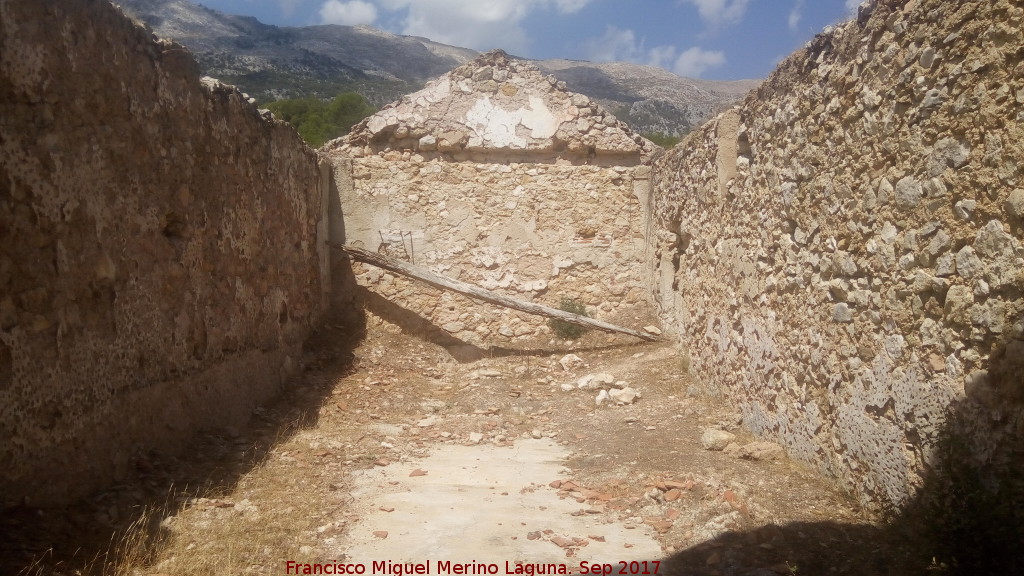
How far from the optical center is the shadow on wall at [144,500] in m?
3.00

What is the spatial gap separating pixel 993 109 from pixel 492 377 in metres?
5.47

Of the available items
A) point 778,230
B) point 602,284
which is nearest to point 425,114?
point 602,284

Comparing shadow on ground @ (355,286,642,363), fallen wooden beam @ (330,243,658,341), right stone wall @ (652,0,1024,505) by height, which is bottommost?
shadow on ground @ (355,286,642,363)

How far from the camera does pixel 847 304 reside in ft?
12.5

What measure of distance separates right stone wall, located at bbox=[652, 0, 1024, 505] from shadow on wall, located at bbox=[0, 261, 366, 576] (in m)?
3.44

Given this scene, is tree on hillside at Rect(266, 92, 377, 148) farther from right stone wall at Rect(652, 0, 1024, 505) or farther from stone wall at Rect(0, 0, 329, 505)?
right stone wall at Rect(652, 0, 1024, 505)

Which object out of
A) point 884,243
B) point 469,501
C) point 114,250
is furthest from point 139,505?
point 884,243

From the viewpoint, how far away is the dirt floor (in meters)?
3.24

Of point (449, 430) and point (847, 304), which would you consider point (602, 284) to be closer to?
point (449, 430)

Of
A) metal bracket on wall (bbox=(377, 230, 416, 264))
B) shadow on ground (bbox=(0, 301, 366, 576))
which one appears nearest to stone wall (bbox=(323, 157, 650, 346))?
metal bracket on wall (bbox=(377, 230, 416, 264))

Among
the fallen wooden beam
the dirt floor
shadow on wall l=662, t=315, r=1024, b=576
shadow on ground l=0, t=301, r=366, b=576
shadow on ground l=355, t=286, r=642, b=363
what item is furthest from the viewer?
shadow on ground l=355, t=286, r=642, b=363

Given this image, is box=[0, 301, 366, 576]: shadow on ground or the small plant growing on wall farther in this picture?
the small plant growing on wall

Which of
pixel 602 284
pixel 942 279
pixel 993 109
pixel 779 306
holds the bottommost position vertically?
pixel 602 284

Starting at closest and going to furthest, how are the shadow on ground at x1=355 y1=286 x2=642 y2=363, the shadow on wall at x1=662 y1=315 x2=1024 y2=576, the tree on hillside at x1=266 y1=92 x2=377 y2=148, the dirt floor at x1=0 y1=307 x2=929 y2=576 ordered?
the shadow on wall at x1=662 y1=315 x2=1024 y2=576, the dirt floor at x1=0 y1=307 x2=929 y2=576, the shadow on ground at x1=355 y1=286 x2=642 y2=363, the tree on hillside at x1=266 y1=92 x2=377 y2=148
